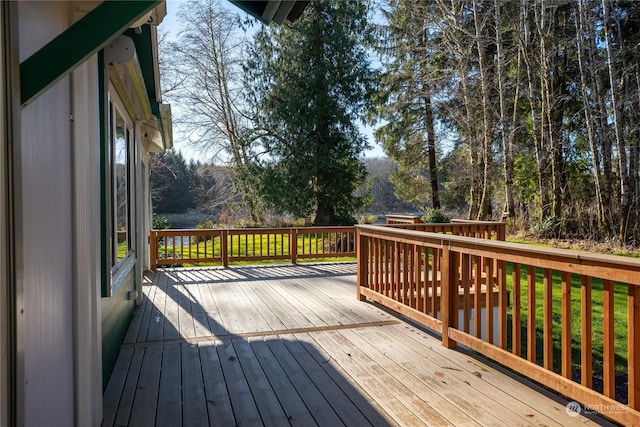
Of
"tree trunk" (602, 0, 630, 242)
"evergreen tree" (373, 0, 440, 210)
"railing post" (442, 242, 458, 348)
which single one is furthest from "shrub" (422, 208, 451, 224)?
"evergreen tree" (373, 0, 440, 210)

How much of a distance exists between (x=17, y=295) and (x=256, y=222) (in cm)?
1413

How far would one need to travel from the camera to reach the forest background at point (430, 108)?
35.1 ft

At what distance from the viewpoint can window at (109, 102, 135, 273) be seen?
304 centimetres

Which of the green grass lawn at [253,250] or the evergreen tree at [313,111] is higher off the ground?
the evergreen tree at [313,111]

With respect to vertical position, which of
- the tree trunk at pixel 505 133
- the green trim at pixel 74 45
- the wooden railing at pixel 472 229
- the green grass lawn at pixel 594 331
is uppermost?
the tree trunk at pixel 505 133

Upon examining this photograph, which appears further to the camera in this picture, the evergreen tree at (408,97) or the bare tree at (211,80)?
the bare tree at (211,80)

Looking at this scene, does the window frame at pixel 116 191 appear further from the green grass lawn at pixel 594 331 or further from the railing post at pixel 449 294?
the green grass lawn at pixel 594 331

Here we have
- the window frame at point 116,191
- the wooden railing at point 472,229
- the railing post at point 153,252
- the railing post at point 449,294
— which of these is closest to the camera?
the window frame at point 116,191

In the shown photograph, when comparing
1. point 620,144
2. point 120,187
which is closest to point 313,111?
point 620,144

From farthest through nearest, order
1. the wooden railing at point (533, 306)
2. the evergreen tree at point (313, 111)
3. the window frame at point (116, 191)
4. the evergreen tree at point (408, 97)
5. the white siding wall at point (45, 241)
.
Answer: the evergreen tree at point (408, 97) < the evergreen tree at point (313, 111) < the window frame at point (116, 191) < the wooden railing at point (533, 306) < the white siding wall at point (45, 241)

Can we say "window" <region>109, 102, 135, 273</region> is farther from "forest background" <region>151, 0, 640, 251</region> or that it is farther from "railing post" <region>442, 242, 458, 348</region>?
"forest background" <region>151, 0, 640, 251</region>

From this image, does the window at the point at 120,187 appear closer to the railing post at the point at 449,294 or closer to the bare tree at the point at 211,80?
the railing post at the point at 449,294

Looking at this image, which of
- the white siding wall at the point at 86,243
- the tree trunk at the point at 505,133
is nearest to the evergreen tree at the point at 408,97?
the tree trunk at the point at 505,133

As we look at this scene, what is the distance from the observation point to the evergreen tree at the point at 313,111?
14.2 meters
